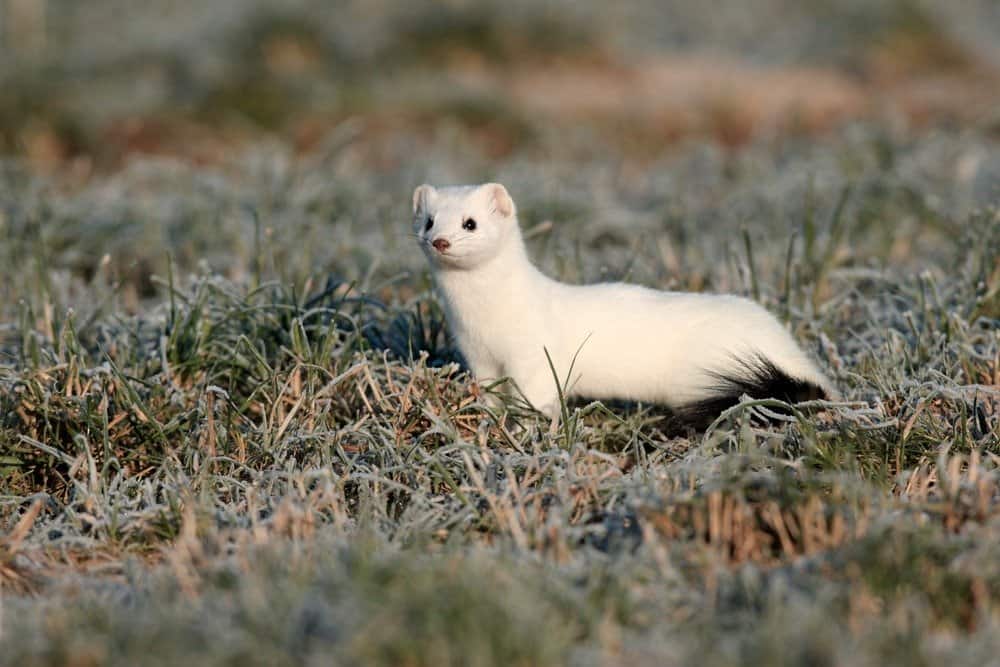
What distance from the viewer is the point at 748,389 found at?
10.3 feet

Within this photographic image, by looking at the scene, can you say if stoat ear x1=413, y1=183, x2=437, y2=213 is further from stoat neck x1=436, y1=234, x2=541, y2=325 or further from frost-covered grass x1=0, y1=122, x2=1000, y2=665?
frost-covered grass x1=0, y1=122, x2=1000, y2=665

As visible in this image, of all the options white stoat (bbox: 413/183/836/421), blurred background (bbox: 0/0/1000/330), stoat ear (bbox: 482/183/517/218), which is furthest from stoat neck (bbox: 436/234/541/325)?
blurred background (bbox: 0/0/1000/330)

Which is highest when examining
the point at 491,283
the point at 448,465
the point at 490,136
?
the point at 490,136

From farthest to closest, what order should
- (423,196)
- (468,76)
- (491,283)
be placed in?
(468,76), (423,196), (491,283)

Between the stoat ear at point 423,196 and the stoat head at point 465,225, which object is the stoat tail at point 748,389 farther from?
the stoat ear at point 423,196

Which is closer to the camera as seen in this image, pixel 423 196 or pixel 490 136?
pixel 423 196

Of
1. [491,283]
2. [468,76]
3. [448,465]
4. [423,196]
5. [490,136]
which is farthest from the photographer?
[468,76]

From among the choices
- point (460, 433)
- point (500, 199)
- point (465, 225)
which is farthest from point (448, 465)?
point (500, 199)

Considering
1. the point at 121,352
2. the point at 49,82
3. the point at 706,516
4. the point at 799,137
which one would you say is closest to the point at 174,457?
the point at 121,352

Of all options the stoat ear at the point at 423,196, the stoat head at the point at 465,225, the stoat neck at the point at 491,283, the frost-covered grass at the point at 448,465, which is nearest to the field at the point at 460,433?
the frost-covered grass at the point at 448,465

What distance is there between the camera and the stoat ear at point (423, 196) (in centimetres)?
338

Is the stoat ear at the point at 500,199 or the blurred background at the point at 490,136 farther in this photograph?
the blurred background at the point at 490,136

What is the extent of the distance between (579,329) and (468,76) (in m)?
6.96

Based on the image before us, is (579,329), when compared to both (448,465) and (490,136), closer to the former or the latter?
(448,465)
